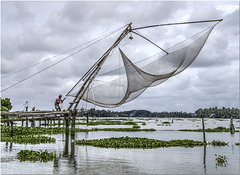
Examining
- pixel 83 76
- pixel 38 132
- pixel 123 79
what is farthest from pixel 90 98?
pixel 38 132

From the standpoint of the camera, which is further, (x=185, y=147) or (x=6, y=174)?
(x=185, y=147)

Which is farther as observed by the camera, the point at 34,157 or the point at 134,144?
the point at 134,144

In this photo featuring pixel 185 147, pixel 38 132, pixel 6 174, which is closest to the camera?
pixel 6 174

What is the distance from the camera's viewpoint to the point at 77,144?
19453 mm

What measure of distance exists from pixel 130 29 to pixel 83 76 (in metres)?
4.39

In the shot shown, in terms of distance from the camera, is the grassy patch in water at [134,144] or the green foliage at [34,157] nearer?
the green foliage at [34,157]

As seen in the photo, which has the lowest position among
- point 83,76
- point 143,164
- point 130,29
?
point 143,164

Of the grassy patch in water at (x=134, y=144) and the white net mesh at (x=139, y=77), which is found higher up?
the white net mesh at (x=139, y=77)

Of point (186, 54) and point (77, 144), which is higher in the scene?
point (186, 54)

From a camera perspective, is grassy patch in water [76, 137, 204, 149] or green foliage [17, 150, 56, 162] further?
grassy patch in water [76, 137, 204, 149]

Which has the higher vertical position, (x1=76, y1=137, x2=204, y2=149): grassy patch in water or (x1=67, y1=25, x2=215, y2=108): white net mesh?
(x1=67, y1=25, x2=215, y2=108): white net mesh

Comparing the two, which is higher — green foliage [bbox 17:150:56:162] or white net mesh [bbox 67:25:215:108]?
white net mesh [bbox 67:25:215:108]

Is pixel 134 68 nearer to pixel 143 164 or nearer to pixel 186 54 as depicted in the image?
pixel 186 54

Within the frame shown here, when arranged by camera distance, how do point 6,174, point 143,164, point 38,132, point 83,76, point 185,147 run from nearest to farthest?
point 6,174
point 143,164
point 83,76
point 185,147
point 38,132
